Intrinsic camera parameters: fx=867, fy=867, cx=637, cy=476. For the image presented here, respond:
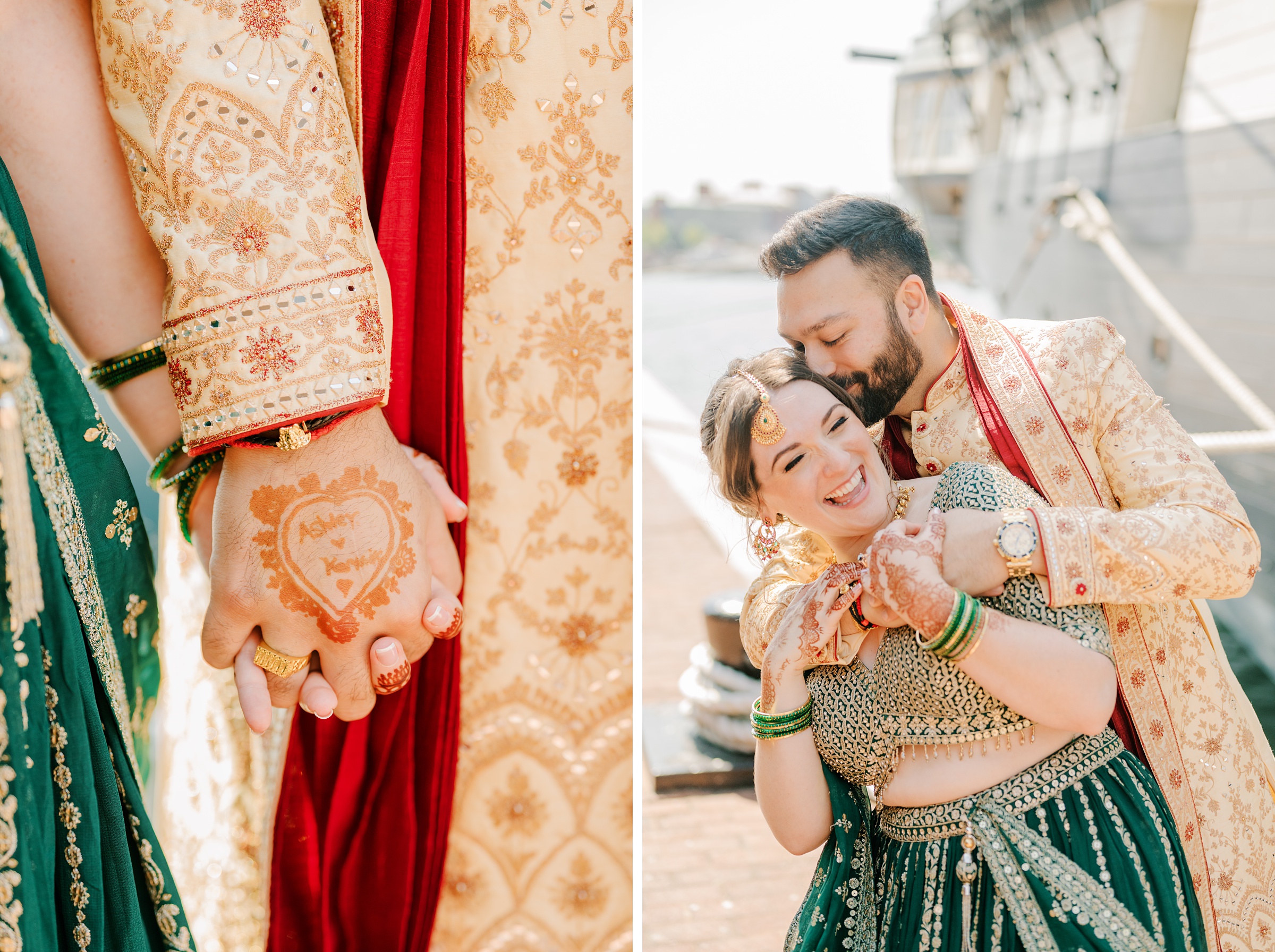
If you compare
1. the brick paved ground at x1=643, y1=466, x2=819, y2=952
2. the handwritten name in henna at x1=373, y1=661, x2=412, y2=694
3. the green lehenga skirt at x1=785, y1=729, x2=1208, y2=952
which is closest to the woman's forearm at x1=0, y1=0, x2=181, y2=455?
the handwritten name in henna at x1=373, y1=661, x2=412, y2=694

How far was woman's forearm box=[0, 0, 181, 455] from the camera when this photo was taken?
0.99 metres

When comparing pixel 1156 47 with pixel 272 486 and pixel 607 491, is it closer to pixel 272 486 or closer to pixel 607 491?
pixel 607 491

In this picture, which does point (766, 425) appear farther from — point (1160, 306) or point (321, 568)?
point (1160, 306)

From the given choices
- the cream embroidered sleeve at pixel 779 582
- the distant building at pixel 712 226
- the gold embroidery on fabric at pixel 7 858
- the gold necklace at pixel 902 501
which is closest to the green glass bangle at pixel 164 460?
the gold embroidery on fabric at pixel 7 858

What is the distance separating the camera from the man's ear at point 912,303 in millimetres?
1183

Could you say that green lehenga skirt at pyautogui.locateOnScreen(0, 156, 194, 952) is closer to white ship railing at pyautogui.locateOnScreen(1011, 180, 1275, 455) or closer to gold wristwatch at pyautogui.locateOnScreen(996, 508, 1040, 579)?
gold wristwatch at pyautogui.locateOnScreen(996, 508, 1040, 579)

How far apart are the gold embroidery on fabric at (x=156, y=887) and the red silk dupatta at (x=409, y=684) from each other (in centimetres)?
37

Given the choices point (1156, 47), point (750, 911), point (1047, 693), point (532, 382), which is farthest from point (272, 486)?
point (1156, 47)

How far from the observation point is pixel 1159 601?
1.08m

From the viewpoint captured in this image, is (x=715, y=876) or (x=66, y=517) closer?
(x=66, y=517)

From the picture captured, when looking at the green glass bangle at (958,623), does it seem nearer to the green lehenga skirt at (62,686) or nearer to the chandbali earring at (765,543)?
the chandbali earring at (765,543)

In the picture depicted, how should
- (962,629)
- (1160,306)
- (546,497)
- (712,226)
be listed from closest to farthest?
(962,629)
(546,497)
(1160,306)
(712,226)

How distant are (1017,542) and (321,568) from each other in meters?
0.82

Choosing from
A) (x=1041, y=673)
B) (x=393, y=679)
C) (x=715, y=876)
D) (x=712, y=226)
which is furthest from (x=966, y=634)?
(x=712, y=226)
